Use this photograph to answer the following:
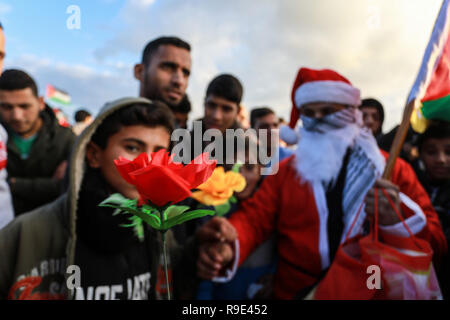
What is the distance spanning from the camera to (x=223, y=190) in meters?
0.99

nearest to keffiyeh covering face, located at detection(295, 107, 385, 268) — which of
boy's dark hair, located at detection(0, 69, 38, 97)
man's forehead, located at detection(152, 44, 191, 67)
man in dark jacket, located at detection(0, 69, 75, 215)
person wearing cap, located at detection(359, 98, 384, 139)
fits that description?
man's forehead, located at detection(152, 44, 191, 67)

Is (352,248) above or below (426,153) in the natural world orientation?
below

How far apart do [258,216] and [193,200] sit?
0.41 meters

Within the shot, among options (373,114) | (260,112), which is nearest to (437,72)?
(373,114)

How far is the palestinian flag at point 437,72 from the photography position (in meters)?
0.90

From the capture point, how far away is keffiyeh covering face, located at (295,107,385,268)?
154cm

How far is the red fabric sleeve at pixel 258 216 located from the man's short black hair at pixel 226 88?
3.56 ft

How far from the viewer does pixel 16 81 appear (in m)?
2.17

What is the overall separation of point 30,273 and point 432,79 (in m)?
1.60

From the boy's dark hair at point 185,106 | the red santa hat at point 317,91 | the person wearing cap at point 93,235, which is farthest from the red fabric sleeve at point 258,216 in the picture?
the boy's dark hair at point 185,106

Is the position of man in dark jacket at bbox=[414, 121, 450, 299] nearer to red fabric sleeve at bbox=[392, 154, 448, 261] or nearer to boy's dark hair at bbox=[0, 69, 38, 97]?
red fabric sleeve at bbox=[392, 154, 448, 261]

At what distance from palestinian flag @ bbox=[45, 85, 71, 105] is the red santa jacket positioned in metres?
9.67

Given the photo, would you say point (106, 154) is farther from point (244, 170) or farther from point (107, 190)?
point (244, 170)
